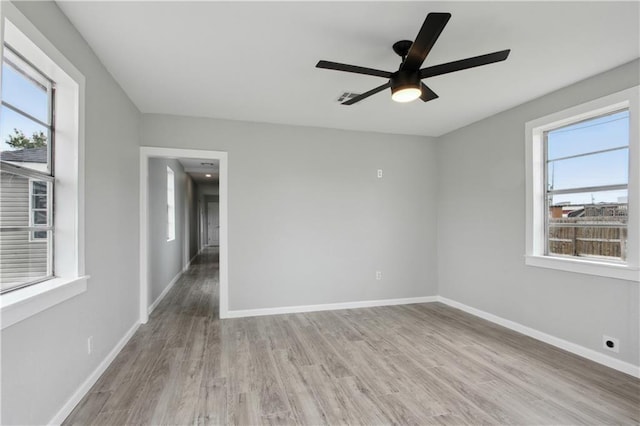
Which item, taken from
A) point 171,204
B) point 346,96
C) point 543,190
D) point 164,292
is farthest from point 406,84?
point 171,204

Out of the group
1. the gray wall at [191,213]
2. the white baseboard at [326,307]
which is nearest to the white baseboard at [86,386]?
the white baseboard at [326,307]

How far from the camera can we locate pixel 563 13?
2047 millimetres

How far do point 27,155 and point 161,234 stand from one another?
346 cm

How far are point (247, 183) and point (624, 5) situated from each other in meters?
3.80

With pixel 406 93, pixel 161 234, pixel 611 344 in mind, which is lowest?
pixel 611 344

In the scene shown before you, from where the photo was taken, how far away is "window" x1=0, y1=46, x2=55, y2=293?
1666 mm

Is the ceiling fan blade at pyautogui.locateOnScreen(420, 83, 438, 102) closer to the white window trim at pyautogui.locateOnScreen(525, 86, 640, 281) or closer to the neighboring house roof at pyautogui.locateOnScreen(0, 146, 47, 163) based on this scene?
the white window trim at pyautogui.locateOnScreen(525, 86, 640, 281)

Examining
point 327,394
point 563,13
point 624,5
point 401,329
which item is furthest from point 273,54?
point 401,329

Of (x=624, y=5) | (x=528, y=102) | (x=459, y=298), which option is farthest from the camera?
(x=459, y=298)

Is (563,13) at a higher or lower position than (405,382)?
higher

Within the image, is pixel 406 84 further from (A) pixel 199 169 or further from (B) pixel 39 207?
(A) pixel 199 169

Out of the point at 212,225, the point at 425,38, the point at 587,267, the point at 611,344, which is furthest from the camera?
the point at 212,225

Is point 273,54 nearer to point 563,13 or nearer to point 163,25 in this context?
point 163,25

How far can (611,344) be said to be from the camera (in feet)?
9.17
